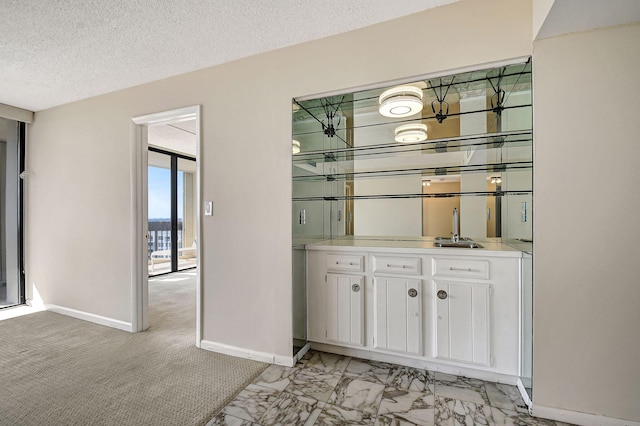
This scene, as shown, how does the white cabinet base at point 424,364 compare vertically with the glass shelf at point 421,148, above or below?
below

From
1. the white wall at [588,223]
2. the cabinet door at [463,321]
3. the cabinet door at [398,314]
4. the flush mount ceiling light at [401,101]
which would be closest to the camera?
the white wall at [588,223]

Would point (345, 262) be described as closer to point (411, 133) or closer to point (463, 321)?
point (463, 321)

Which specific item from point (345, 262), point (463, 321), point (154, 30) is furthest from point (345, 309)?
point (154, 30)

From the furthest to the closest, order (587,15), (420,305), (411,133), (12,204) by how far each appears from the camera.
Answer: (12,204), (411,133), (420,305), (587,15)

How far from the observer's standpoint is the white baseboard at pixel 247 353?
222 cm

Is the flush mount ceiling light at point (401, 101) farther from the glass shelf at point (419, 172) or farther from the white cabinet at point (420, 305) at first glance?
the white cabinet at point (420, 305)

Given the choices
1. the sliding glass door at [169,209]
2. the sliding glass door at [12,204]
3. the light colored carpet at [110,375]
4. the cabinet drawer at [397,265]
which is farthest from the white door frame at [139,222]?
the sliding glass door at [169,209]

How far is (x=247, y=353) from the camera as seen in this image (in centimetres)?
236

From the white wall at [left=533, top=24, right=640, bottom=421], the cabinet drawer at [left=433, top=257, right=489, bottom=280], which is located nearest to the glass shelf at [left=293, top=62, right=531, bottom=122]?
the white wall at [left=533, top=24, right=640, bottom=421]

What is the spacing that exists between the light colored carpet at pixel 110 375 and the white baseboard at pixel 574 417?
1.73 metres

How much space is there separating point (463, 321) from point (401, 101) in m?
1.63

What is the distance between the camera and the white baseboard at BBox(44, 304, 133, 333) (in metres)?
2.96

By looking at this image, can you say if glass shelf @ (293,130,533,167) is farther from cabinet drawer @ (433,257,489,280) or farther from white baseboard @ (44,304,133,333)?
white baseboard @ (44,304,133,333)

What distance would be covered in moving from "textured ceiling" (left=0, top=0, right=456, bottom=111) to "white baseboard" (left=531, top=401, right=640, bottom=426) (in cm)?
241
